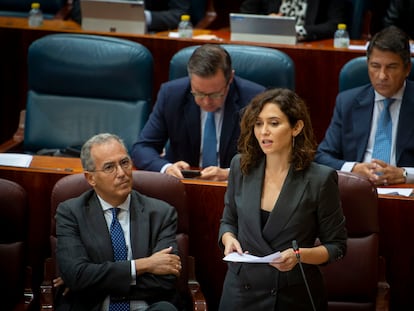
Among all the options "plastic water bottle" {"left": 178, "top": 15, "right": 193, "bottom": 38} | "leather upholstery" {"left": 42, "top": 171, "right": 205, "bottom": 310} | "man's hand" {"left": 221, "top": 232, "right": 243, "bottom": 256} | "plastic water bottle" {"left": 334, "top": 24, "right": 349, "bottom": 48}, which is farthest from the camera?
"plastic water bottle" {"left": 178, "top": 15, "right": 193, "bottom": 38}

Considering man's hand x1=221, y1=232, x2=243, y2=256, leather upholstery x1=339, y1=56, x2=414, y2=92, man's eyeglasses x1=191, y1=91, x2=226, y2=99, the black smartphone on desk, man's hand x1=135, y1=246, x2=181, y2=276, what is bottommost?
man's hand x1=135, y1=246, x2=181, y2=276

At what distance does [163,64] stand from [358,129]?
1.21 metres

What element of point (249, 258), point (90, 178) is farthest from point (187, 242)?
point (249, 258)

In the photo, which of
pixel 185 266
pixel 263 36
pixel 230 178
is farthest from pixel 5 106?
pixel 230 178

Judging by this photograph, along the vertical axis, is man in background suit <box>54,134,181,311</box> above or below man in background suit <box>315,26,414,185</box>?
below

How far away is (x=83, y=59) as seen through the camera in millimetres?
3908

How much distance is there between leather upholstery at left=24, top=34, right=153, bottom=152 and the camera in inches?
153

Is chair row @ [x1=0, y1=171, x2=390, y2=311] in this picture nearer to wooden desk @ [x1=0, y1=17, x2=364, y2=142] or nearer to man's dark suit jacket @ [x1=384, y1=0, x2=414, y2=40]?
wooden desk @ [x1=0, y1=17, x2=364, y2=142]

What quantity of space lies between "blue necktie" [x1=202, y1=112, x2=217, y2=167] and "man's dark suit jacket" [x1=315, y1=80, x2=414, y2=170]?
1.36 feet

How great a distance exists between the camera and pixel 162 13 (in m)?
4.95

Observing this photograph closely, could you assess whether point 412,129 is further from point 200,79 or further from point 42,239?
point 42,239

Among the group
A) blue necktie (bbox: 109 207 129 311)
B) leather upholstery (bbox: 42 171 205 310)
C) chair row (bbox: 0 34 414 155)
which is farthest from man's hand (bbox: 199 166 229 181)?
chair row (bbox: 0 34 414 155)

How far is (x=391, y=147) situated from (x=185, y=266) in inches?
43.9

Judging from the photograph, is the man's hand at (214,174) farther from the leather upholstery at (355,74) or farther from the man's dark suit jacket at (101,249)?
the leather upholstery at (355,74)
